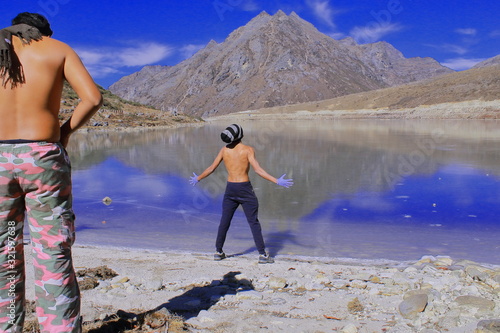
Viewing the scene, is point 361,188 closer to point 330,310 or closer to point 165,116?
point 330,310

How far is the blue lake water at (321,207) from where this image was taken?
6.02 m

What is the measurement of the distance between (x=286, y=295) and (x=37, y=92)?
2.58 meters

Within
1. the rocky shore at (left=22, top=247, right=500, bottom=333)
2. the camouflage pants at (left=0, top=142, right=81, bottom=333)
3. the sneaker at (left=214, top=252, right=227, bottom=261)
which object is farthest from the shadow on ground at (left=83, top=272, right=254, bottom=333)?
the sneaker at (left=214, top=252, right=227, bottom=261)

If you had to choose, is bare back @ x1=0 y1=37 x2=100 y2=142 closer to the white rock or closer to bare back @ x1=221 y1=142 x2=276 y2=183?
the white rock

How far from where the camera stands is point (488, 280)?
13.1 ft

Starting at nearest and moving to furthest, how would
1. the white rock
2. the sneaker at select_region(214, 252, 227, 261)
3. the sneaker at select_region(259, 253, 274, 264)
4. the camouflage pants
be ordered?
the camouflage pants, the white rock, the sneaker at select_region(259, 253, 274, 264), the sneaker at select_region(214, 252, 227, 261)

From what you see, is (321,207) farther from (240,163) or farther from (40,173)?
(40,173)

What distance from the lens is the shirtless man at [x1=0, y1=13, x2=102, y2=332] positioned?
2230mm

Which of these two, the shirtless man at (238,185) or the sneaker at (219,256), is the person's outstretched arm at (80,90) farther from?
the sneaker at (219,256)

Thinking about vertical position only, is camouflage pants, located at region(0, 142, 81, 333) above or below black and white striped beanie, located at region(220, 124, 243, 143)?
below

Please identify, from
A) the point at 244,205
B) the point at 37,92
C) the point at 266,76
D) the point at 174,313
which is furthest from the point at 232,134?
the point at 266,76

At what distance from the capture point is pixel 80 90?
238 cm

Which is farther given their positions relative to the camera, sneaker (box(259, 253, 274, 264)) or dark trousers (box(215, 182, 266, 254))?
dark trousers (box(215, 182, 266, 254))

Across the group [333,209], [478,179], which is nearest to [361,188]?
[333,209]
